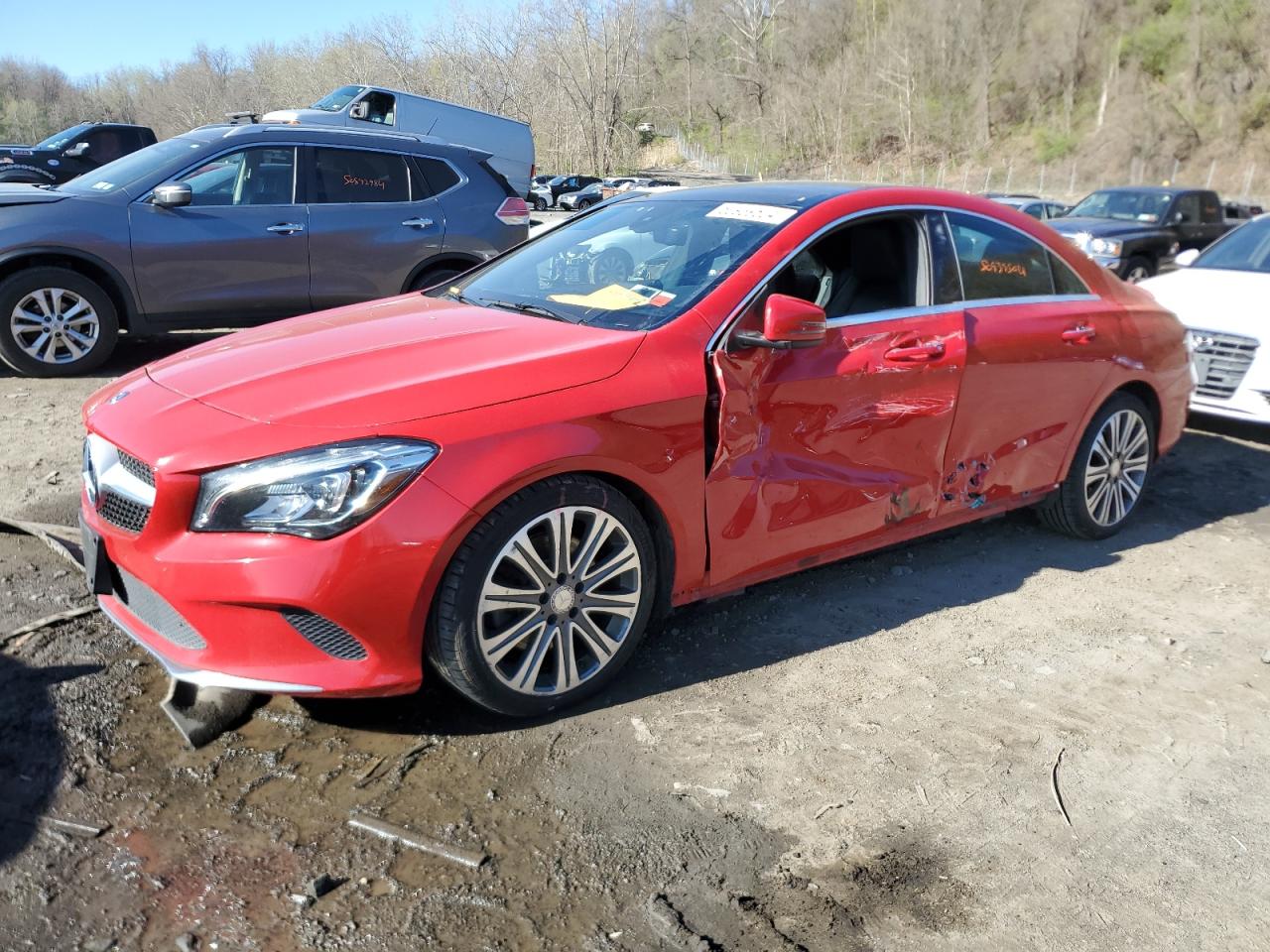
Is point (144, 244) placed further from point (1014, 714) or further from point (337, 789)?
point (1014, 714)

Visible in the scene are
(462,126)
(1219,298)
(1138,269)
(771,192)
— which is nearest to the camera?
(771,192)

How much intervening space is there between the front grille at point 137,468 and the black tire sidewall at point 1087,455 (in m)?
3.81

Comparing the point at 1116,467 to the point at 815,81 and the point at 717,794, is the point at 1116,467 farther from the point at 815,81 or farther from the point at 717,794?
the point at 815,81

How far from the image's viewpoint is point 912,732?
3.29 metres

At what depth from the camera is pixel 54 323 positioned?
7.18 m

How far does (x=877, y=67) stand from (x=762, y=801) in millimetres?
72625

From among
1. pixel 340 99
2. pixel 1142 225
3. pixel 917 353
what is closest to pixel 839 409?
pixel 917 353

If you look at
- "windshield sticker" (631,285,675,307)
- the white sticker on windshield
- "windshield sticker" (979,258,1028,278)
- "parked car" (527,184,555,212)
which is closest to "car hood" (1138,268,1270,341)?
"windshield sticker" (979,258,1028,278)

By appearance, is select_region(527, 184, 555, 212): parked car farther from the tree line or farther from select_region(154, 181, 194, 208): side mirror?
select_region(154, 181, 194, 208): side mirror

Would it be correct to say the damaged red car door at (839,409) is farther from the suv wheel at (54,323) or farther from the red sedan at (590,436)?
the suv wheel at (54,323)

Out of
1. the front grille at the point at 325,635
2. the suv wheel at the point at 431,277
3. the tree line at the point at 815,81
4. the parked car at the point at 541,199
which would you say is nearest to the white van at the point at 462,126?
the suv wheel at the point at 431,277

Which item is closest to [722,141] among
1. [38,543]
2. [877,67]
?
[877,67]

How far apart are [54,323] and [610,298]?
5176 millimetres

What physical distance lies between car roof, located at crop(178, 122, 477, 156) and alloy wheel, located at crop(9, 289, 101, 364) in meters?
1.41
